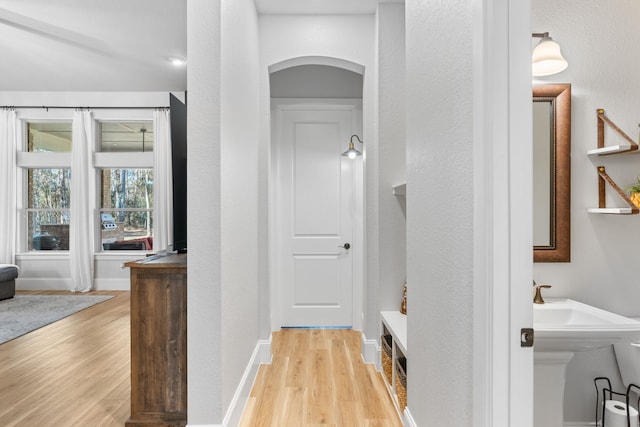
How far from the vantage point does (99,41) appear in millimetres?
3906

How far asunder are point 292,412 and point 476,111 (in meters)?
1.97

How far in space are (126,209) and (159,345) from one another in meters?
4.43

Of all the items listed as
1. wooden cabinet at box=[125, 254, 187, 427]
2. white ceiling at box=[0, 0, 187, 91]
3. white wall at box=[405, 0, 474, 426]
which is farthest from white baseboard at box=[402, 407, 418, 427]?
white ceiling at box=[0, 0, 187, 91]

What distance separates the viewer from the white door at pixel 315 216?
390cm

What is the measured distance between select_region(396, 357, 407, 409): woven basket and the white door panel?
1.68 m

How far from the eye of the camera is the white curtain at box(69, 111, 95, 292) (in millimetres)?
5445

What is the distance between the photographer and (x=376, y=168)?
290 centimetres

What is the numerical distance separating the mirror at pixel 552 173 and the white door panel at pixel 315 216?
2.14 meters

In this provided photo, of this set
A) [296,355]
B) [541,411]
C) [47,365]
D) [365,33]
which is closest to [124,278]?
[47,365]

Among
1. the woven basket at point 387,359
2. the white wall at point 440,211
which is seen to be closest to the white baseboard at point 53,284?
the woven basket at point 387,359

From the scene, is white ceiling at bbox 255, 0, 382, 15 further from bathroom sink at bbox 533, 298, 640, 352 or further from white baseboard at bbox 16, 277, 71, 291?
white baseboard at bbox 16, 277, 71, 291

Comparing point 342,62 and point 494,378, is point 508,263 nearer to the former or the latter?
point 494,378

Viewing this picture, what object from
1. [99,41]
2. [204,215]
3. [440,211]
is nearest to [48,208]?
[99,41]

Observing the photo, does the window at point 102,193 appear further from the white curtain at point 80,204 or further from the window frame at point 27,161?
the white curtain at point 80,204
